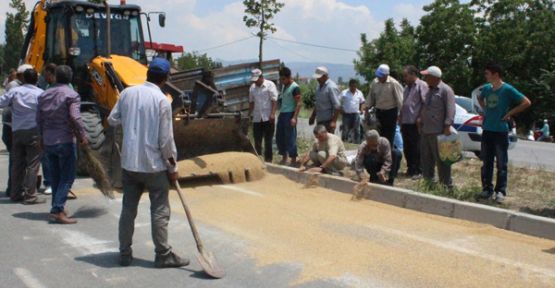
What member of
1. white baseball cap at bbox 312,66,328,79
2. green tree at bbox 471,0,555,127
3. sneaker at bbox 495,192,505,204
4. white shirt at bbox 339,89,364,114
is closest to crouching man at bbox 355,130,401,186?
sneaker at bbox 495,192,505,204

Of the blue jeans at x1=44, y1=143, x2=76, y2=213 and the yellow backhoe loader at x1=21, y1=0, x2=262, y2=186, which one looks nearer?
the blue jeans at x1=44, y1=143, x2=76, y2=213

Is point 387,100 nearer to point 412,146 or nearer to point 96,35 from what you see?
point 412,146

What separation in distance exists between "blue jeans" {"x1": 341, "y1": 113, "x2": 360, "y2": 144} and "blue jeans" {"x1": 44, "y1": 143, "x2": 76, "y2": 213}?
8.54m

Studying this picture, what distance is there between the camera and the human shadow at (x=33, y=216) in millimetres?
7117

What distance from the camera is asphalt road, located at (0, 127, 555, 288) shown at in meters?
4.98

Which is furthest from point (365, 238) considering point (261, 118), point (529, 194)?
point (261, 118)

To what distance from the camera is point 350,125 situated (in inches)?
579

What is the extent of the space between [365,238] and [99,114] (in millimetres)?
5691

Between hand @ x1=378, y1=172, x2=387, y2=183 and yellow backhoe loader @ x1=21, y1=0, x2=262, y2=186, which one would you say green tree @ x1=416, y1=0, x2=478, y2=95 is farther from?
hand @ x1=378, y1=172, x2=387, y2=183

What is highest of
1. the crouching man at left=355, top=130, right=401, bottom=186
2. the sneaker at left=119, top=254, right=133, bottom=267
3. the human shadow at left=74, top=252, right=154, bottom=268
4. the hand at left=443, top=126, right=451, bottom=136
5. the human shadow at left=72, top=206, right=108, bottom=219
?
the hand at left=443, top=126, right=451, bottom=136

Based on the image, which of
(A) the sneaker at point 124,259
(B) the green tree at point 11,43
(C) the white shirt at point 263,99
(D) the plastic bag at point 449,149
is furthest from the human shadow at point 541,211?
(B) the green tree at point 11,43

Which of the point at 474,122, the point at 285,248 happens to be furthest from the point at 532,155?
the point at 285,248

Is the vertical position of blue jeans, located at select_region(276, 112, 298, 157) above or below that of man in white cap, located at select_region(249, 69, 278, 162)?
below

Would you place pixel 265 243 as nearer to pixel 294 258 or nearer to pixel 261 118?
pixel 294 258
